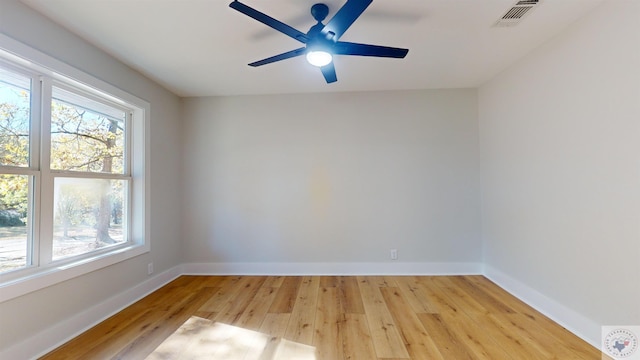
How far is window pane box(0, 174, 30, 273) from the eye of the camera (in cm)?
178

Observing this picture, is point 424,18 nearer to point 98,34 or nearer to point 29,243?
point 98,34

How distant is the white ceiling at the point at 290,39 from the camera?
1881 mm

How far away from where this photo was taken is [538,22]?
6.86 ft

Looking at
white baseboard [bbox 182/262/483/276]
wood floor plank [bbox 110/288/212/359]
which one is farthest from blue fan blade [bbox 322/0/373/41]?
white baseboard [bbox 182/262/483/276]

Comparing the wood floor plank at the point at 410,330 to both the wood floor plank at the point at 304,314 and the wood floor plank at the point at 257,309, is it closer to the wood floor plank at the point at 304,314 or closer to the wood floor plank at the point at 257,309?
the wood floor plank at the point at 304,314

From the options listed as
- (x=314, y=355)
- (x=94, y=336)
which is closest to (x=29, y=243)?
(x=94, y=336)

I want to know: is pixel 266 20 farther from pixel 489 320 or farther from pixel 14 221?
pixel 489 320

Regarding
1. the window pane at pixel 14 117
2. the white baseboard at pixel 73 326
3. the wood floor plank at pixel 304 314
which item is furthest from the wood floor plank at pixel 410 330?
the window pane at pixel 14 117

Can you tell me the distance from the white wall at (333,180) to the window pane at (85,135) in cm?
97

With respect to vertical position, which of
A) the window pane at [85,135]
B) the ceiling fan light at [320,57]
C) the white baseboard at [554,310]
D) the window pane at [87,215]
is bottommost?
the white baseboard at [554,310]

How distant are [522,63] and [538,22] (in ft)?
2.19

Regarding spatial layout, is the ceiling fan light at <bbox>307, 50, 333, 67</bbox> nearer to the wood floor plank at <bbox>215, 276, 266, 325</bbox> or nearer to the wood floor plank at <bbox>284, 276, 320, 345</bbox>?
the wood floor plank at <bbox>284, 276, 320, 345</bbox>

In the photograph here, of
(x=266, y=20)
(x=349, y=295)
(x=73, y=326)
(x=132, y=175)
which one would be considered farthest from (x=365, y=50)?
(x=73, y=326)

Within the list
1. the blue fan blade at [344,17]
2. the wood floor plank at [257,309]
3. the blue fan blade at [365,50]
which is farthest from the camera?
the wood floor plank at [257,309]
